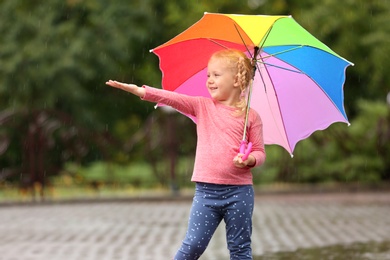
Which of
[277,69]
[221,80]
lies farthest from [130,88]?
[277,69]

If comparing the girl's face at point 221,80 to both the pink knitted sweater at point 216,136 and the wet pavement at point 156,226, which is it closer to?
the pink knitted sweater at point 216,136

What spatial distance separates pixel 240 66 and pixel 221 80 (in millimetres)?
132

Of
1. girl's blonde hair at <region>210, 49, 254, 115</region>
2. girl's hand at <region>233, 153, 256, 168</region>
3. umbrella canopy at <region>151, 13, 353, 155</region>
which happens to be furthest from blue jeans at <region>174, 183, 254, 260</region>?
umbrella canopy at <region>151, 13, 353, 155</region>

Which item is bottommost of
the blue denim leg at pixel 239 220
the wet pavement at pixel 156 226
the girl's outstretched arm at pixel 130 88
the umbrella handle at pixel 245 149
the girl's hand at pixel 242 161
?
the wet pavement at pixel 156 226

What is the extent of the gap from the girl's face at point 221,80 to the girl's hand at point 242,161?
0.39m

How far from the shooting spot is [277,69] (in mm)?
6215

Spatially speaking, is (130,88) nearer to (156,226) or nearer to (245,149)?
(245,149)

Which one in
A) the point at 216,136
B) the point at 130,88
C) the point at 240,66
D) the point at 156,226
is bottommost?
the point at 156,226

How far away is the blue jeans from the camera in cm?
557

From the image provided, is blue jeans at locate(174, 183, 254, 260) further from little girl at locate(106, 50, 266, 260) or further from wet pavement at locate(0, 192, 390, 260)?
wet pavement at locate(0, 192, 390, 260)

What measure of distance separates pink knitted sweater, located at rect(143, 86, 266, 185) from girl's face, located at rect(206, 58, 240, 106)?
0.25ft

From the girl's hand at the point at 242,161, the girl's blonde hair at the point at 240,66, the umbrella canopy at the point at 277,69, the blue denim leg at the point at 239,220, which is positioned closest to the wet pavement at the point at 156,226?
the umbrella canopy at the point at 277,69

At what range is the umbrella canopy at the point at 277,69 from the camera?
19.5 feet

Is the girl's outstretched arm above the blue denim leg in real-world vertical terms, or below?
above
